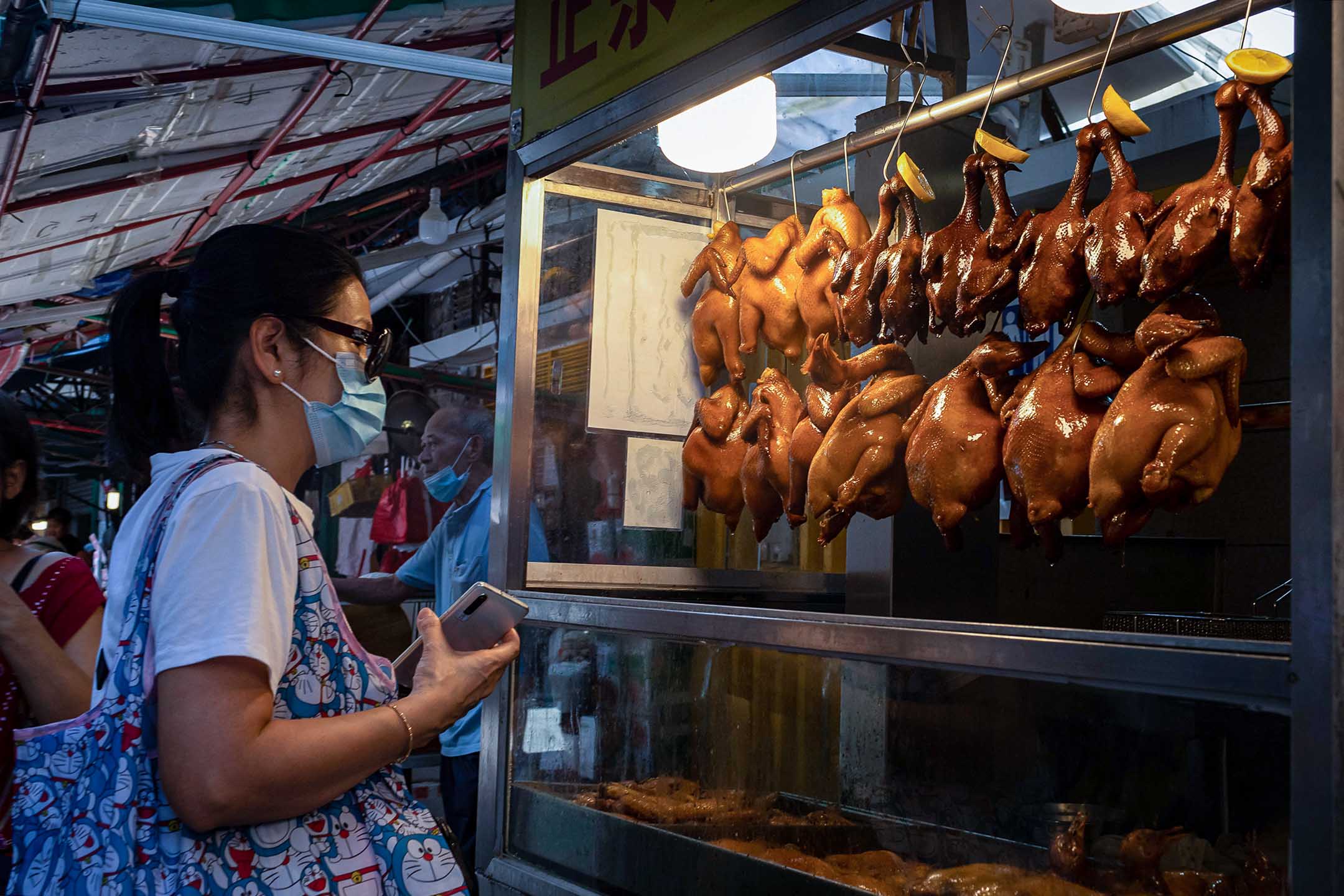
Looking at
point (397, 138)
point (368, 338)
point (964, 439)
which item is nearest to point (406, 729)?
point (368, 338)

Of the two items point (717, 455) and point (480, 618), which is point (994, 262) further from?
point (480, 618)

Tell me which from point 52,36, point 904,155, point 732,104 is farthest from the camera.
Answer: point 52,36

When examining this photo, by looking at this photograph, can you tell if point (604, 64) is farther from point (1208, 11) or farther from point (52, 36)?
point (52, 36)

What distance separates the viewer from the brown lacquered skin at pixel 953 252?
222 centimetres

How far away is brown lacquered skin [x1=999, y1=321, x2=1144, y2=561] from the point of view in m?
1.91

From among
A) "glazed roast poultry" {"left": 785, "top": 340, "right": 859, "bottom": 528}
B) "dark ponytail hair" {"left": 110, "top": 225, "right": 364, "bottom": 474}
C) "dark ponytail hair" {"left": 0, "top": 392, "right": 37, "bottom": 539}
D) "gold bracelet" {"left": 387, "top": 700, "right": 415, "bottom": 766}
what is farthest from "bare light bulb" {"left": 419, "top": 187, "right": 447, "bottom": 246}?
"gold bracelet" {"left": 387, "top": 700, "right": 415, "bottom": 766}

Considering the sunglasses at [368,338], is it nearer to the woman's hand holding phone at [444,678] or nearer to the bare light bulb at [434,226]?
the woman's hand holding phone at [444,678]

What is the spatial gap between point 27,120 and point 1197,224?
4.90 metres

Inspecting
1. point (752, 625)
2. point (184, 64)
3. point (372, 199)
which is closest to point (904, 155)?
point (752, 625)

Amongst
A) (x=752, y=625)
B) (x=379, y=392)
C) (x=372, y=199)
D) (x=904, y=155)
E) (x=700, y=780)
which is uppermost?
(x=372, y=199)

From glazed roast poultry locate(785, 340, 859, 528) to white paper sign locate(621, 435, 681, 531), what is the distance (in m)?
0.45

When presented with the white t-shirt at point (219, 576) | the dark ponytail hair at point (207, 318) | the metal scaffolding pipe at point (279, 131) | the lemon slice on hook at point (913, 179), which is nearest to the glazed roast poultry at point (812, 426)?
the lemon slice on hook at point (913, 179)

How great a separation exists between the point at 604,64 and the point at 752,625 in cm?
132

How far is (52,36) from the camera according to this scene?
4039 mm
